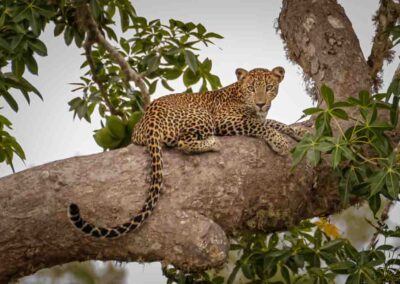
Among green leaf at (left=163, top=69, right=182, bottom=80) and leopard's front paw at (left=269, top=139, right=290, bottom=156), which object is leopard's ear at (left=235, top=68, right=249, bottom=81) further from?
leopard's front paw at (left=269, top=139, right=290, bottom=156)

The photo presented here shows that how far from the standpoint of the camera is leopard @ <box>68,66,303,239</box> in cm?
582

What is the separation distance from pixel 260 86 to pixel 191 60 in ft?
2.47

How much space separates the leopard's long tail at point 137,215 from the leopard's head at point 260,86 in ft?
5.31

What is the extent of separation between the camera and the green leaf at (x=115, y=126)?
7199 mm

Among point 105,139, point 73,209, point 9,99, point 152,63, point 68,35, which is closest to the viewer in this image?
point 73,209

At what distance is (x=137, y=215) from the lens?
5.75 metres

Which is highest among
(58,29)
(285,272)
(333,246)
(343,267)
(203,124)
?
(58,29)

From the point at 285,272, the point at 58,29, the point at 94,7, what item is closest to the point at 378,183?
the point at 285,272

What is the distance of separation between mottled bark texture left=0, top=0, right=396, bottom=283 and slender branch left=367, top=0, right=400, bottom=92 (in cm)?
233

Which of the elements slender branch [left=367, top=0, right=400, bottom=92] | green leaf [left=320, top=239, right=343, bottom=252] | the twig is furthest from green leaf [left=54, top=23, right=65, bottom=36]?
the twig

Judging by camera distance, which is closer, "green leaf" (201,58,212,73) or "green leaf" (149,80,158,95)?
"green leaf" (201,58,212,73)

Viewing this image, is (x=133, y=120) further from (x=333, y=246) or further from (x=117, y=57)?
(x=333, y=246)

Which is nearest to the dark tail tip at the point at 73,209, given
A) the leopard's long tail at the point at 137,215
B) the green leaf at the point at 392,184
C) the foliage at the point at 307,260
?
the leopard's long tail at the point at 137,215

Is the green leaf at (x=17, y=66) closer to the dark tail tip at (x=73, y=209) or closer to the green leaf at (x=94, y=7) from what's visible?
the green leaf at (x=94, y=7)
